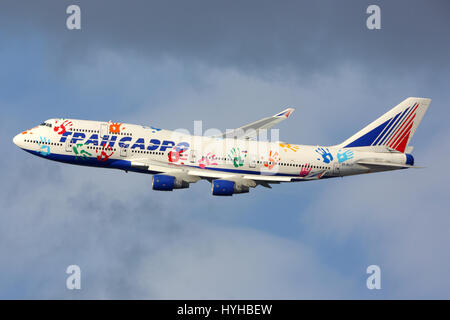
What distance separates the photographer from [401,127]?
9438 centimetres

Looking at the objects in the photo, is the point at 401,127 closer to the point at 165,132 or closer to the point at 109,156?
the point at 165,132

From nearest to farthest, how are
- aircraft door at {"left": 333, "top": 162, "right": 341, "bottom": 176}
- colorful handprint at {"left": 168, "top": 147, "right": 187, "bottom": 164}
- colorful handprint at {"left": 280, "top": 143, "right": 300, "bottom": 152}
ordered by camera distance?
colorful handprint at {"left": 168, "top": 147, "right": 187, "bottom": 164}
colorful handprint at {"left": 280, "top": 143, "right": 300, "bottom": 152}
aircraft door at {"left": 333, "top": 162, "right": 341, "bottom": 176}

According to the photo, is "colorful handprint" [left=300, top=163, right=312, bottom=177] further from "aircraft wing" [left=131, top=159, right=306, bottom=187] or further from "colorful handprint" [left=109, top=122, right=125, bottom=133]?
"colorful handprint" [left=109, top=122, right=125, bottom=133]

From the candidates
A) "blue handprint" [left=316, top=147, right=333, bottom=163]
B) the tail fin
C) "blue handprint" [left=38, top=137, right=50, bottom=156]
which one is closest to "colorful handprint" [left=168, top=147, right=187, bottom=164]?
"blue handprint" [left=38, top=137, right=50, bottom=156]

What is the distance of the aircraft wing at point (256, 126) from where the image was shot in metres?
91.8

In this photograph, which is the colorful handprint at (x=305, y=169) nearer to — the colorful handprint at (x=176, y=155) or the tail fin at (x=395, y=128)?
the tail fin at (x=395, y=128)

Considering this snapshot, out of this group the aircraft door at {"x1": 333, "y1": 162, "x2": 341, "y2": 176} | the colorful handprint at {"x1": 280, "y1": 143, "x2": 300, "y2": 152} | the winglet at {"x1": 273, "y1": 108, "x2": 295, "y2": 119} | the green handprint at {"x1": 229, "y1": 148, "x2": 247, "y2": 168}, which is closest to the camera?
the green handprint at {"x1": 229, "y1": 148, "x2": 247, "y2": 168}

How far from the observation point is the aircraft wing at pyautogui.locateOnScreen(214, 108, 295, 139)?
301 ft

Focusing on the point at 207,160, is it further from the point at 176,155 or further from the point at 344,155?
the point at 344,155

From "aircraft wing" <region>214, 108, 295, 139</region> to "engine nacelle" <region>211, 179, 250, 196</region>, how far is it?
296 inches

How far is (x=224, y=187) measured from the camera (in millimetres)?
85562

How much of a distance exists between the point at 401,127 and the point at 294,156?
1442 cm

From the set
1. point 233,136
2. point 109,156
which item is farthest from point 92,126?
point 233,136

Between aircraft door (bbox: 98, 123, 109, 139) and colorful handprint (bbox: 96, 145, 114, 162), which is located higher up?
aircraft door (bbox: 98, 123, 109, 139)
